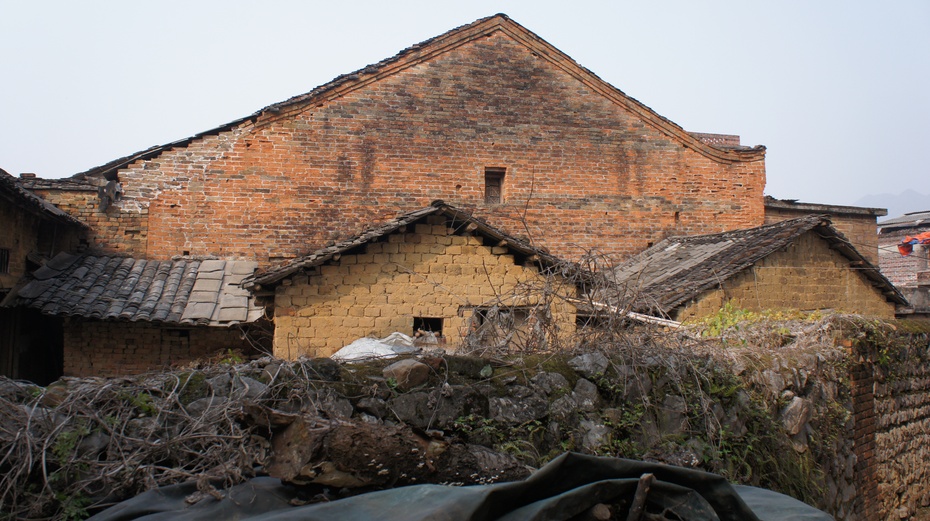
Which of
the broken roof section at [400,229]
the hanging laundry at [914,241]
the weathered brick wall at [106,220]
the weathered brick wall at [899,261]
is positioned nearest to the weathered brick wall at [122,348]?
the weathered brick wall at [106,220]

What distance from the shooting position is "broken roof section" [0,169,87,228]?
33.7ft

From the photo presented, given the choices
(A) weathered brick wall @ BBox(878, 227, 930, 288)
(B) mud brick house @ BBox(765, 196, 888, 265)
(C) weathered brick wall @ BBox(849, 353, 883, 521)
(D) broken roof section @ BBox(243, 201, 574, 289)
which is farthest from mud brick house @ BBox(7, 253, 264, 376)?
(A) weathered brick wall @ BBox(878, 227, 930, 288)

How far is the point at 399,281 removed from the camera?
10906 millimetres

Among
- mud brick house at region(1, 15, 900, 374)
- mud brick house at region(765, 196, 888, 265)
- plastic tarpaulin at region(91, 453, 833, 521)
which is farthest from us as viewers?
mud brick house at region(765, 196, 888, 265)

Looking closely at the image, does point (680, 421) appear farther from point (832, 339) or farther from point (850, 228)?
point (850, 228)

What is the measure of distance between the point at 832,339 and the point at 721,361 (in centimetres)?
265

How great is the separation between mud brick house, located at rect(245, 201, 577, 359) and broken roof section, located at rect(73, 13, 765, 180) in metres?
5.18

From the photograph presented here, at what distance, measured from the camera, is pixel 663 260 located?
48.1 ft

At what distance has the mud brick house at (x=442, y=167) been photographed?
1414cm

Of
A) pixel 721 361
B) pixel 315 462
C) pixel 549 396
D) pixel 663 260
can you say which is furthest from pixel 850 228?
pixel 315 462

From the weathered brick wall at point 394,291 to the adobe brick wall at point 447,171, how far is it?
337 centimetres

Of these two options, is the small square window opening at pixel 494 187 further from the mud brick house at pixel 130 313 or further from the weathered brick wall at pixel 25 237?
the weathered brick wall at pixel 25 237

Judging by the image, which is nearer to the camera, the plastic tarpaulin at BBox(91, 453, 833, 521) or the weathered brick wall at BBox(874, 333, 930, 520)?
the plastic tarpaulin at BBox(91, 453, 833, 521)

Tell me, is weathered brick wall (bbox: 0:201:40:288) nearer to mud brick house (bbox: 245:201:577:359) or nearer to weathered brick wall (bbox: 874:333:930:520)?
mud brick house (bbox: 245:201:577:359)
